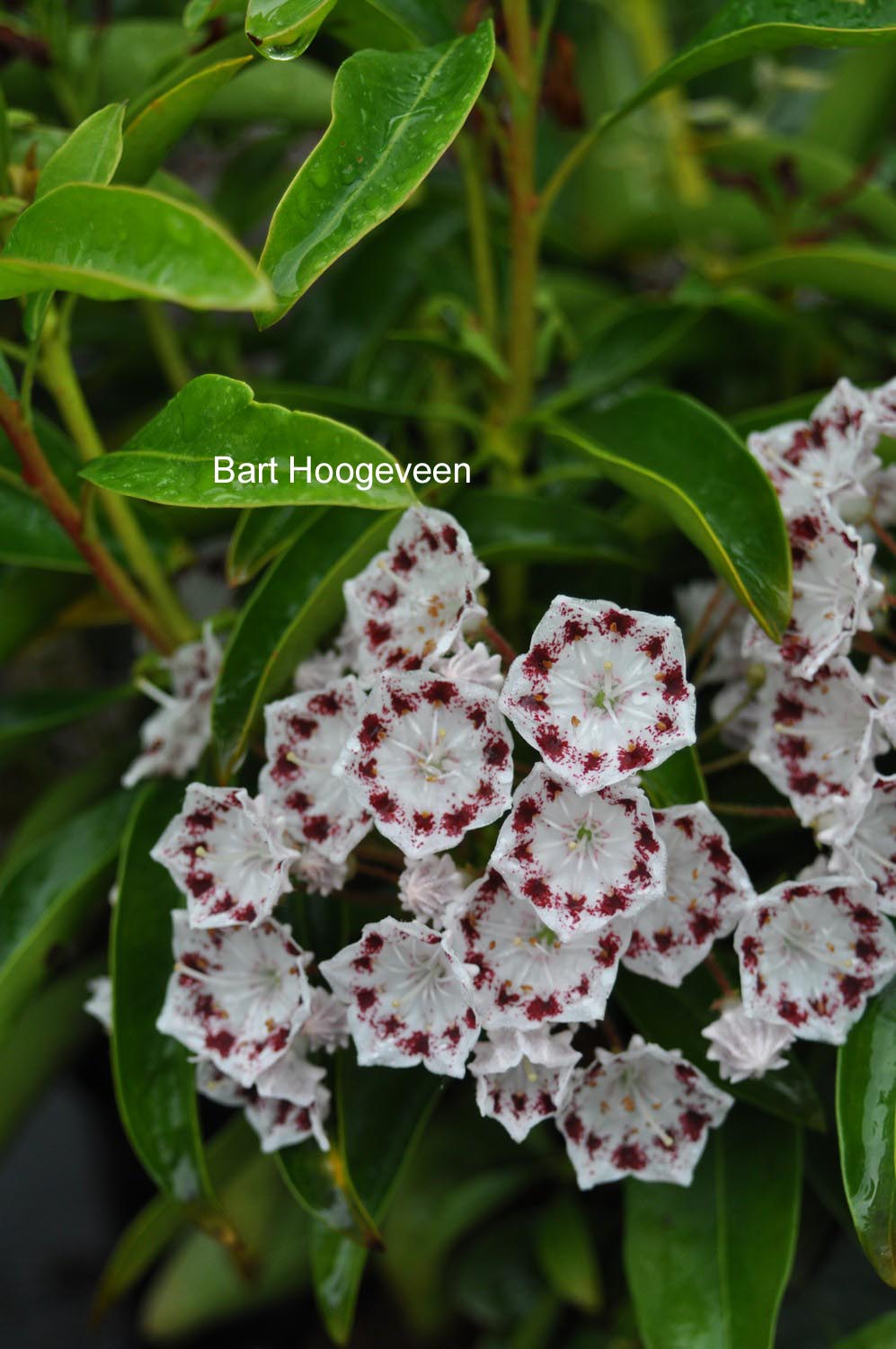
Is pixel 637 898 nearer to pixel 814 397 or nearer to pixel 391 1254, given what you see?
pixel 814 397

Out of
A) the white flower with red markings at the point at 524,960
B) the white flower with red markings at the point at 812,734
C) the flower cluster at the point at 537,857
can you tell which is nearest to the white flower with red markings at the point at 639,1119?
the flower cluster at the point at 537,857

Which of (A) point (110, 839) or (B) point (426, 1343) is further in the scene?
(B) point (426, 1343)

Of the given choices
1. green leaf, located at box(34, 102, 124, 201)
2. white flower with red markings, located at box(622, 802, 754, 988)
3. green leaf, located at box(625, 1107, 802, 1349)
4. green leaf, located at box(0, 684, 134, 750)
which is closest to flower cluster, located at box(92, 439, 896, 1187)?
white flower with red markings, located at box(622, 802, 754, 988)

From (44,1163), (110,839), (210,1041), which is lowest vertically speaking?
(44,1163)

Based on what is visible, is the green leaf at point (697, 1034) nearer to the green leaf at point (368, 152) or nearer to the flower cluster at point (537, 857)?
the flower cluster at point (537, 857)

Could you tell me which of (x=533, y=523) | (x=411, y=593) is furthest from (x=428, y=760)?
(x=533, y=523)

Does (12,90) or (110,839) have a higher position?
(12,90)

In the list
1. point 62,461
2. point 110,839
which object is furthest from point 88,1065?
point 62,461

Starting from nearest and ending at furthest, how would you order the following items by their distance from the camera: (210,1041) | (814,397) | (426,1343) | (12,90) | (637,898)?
(637,898) → (210,1041) → (814,397) → (12,90) → (426,1343)

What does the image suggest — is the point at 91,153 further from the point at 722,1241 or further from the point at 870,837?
the point at 722,1241
